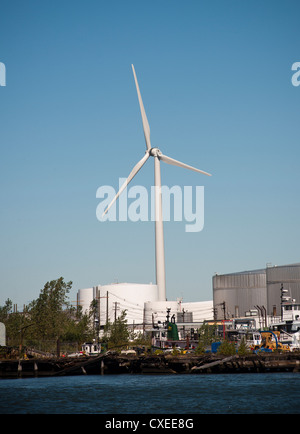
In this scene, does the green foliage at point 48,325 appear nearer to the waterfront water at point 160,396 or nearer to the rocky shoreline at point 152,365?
the rocky shoreline at point 152,365

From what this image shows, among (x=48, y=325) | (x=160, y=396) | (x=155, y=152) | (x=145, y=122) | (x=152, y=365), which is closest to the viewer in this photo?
(x=160, y=396)

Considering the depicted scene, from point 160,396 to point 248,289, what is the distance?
133 meters

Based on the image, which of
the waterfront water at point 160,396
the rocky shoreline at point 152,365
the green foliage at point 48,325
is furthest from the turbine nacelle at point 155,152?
the waterfront water at point 160,396

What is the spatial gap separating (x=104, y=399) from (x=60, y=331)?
244ft

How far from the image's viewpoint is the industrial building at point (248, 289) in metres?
171

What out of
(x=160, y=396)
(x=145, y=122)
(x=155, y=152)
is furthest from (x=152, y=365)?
(x=155, y=152)

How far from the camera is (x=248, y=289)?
18750 cm

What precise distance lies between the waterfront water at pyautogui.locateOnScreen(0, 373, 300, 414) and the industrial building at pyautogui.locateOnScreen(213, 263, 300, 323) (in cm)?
9584

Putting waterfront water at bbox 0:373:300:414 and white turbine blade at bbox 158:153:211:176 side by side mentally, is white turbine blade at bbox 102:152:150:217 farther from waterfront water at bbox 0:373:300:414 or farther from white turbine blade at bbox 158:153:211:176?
waterfront water at bbox 0:373:300:414

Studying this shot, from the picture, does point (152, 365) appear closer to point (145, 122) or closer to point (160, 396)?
point (160, 396)
